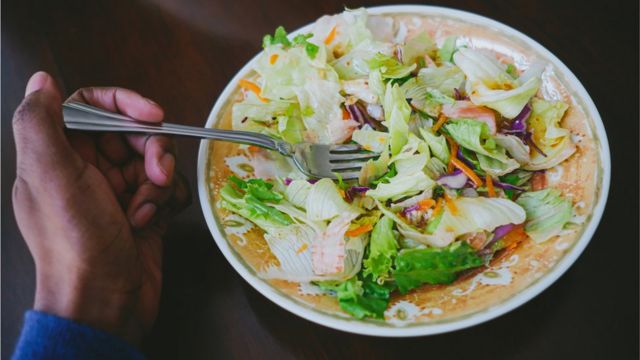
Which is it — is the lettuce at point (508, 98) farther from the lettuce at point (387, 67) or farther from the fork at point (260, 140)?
the fork at point (260, 140)

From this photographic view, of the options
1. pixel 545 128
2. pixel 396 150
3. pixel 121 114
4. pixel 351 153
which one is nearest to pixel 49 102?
pixel 121 114

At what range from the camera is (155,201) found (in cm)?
155

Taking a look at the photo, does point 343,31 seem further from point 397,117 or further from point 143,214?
point 143,214

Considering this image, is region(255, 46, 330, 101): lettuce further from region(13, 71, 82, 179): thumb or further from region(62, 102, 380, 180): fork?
region(13, 71, 82, 179): thumb

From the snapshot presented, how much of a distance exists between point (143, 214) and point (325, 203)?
522 millimetres

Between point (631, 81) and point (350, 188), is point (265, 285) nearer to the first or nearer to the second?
point (350, 188)

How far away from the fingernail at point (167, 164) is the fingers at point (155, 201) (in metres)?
0.06

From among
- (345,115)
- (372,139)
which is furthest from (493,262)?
(345,115)

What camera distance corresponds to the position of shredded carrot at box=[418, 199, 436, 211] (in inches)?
56.2

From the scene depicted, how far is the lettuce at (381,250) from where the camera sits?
52.8 inches

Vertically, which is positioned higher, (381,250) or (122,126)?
(122,126)

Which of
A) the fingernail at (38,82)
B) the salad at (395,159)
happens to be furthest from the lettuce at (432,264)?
the fingernail at (38,82)

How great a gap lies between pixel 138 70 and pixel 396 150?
42.7 inches

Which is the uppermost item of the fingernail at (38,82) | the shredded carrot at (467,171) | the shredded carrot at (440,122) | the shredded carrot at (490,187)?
the fingernail at (38,82)
